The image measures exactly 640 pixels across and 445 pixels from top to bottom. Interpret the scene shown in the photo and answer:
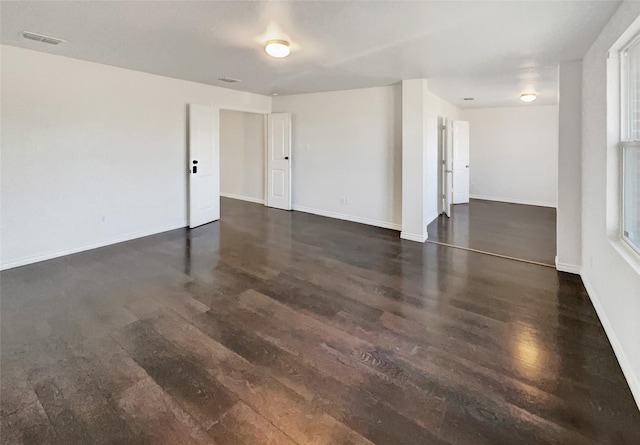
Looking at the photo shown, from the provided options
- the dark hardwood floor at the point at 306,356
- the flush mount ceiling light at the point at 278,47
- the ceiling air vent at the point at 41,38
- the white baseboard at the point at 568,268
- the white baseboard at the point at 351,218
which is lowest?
the dark hardwood floor at the point at 306,356

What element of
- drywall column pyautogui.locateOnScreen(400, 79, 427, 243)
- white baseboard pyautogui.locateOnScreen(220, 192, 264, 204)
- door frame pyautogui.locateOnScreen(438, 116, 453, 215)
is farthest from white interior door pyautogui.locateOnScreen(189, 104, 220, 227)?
door frame pyautogui.locateOnScreen(438, 116, 453, 215)

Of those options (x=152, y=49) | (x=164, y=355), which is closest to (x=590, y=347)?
(x=164, y=355)

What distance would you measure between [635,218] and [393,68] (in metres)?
3.12

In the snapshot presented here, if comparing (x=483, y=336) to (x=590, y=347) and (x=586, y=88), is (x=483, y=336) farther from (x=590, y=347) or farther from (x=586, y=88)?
(x=586, y=88)

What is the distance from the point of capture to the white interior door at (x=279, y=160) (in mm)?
7262

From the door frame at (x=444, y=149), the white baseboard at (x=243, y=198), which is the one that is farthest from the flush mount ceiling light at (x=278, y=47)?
the white baseboard at (x=243, y=198)

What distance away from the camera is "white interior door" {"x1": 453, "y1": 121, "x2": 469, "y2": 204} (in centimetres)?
800

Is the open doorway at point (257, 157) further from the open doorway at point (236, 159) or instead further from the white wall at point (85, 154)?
the white wall at point (85, 154)

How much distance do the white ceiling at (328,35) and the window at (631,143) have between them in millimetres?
429

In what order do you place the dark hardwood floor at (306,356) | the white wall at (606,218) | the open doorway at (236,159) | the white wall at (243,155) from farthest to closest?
A: the white wall at (243,155)
the open doorway at (236,159)
the white wall at (606,218)
the dark hardwood floor at (306,356)

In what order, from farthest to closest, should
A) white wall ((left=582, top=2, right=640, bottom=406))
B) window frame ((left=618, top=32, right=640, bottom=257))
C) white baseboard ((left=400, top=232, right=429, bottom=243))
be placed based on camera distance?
white baseboard ((left=400, top=232, right=429, bottom=243))
window frame ((left=618, top=32, right=640, bottom=257))
white wall ((left=582, top=2, right=640, bottom=406))

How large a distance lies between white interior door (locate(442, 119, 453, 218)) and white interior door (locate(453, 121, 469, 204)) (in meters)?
0.96

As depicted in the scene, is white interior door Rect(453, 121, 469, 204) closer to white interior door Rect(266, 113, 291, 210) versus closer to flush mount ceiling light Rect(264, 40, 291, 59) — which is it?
white interior door Rect(266, 113, 291, 210)

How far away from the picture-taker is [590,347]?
241cm
